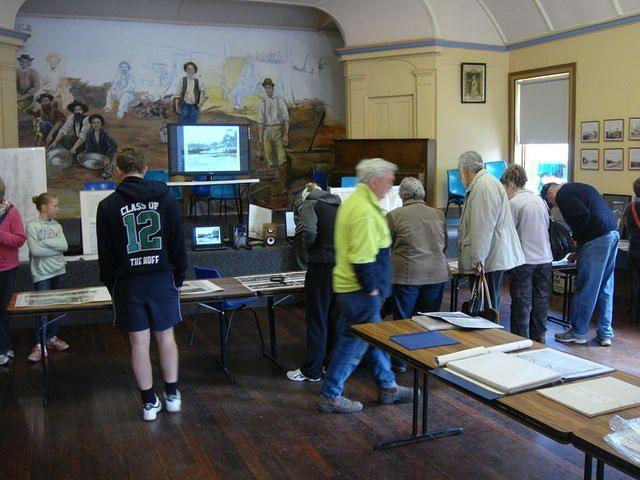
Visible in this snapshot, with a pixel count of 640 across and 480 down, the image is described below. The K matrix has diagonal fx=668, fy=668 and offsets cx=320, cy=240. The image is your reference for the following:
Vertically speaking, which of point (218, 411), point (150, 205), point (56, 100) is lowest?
point (218, 411)

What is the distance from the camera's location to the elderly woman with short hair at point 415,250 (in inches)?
184

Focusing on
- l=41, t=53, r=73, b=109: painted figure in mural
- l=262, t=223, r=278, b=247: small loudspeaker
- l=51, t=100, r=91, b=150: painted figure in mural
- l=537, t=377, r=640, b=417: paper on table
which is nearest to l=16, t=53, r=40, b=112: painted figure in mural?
l=41, t=53, r=73, b=109: painted figure in mural

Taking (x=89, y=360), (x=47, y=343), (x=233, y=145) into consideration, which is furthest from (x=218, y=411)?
(x=233, y=145)

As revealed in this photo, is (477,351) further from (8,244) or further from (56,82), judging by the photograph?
(56,82)

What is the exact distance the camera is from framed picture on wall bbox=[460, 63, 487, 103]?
35.7ft

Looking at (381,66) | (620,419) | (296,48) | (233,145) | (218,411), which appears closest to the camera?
(620,419)

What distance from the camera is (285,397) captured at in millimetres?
4645

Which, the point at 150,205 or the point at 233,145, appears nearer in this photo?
the point at 150,205

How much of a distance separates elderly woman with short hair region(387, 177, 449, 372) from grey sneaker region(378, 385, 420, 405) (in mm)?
580

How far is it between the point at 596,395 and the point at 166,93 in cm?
1011

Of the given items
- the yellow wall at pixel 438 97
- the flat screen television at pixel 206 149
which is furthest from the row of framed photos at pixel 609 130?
the flat screen television at pixel 206 149

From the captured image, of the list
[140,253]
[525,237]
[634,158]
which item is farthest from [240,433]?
[634,158]

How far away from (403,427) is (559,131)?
23.9 ft

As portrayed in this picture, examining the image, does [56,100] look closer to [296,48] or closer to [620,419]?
[296,48]
